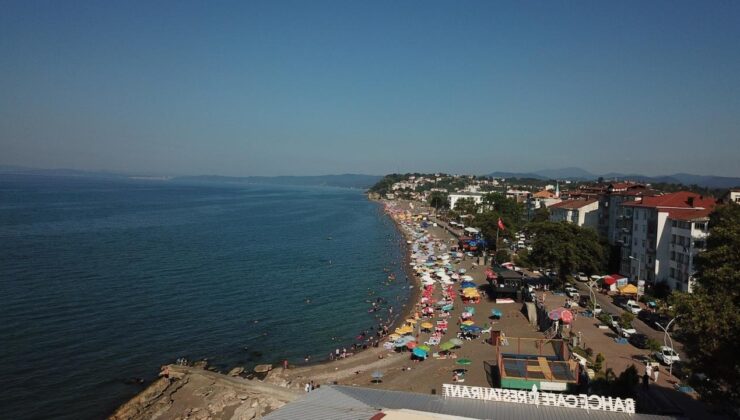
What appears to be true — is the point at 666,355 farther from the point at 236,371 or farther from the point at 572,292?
the point at 236,371

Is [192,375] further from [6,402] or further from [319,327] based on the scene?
[319,327]

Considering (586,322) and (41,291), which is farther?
(41,291)

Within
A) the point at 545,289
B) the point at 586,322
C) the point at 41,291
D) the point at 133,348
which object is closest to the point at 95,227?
the point at 41,291

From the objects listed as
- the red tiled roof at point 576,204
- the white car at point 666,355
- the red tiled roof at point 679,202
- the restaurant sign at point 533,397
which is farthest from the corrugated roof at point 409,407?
the red tiled roof at point 576,204

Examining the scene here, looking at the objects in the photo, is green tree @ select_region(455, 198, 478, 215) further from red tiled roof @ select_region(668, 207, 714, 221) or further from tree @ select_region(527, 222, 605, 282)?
red tiled roof @ select_region(668, 207, 714, 221)

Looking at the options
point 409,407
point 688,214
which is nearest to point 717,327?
point 409,407
